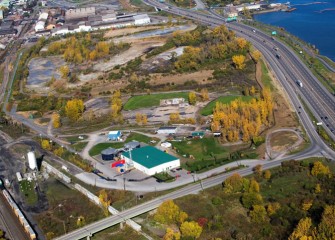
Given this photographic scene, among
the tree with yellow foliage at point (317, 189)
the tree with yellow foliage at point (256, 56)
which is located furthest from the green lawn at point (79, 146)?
the tree with yellow foliage at point (256, 56)

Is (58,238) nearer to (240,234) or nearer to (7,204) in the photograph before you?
(7,204)

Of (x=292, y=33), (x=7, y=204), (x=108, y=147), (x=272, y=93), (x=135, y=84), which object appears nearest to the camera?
(x=7, y=204)

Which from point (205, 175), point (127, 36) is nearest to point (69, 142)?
point (205, 175)

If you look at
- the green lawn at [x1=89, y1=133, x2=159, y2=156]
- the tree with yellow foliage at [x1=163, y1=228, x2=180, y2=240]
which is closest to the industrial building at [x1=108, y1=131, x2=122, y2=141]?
the green lawn at [x1=89, y1=133, x2=159, y2=156]

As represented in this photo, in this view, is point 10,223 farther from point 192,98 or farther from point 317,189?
point 192,98

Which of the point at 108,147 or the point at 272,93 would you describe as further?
the point at 272,93

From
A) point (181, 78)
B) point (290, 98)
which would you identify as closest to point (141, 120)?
point (181, 78)
